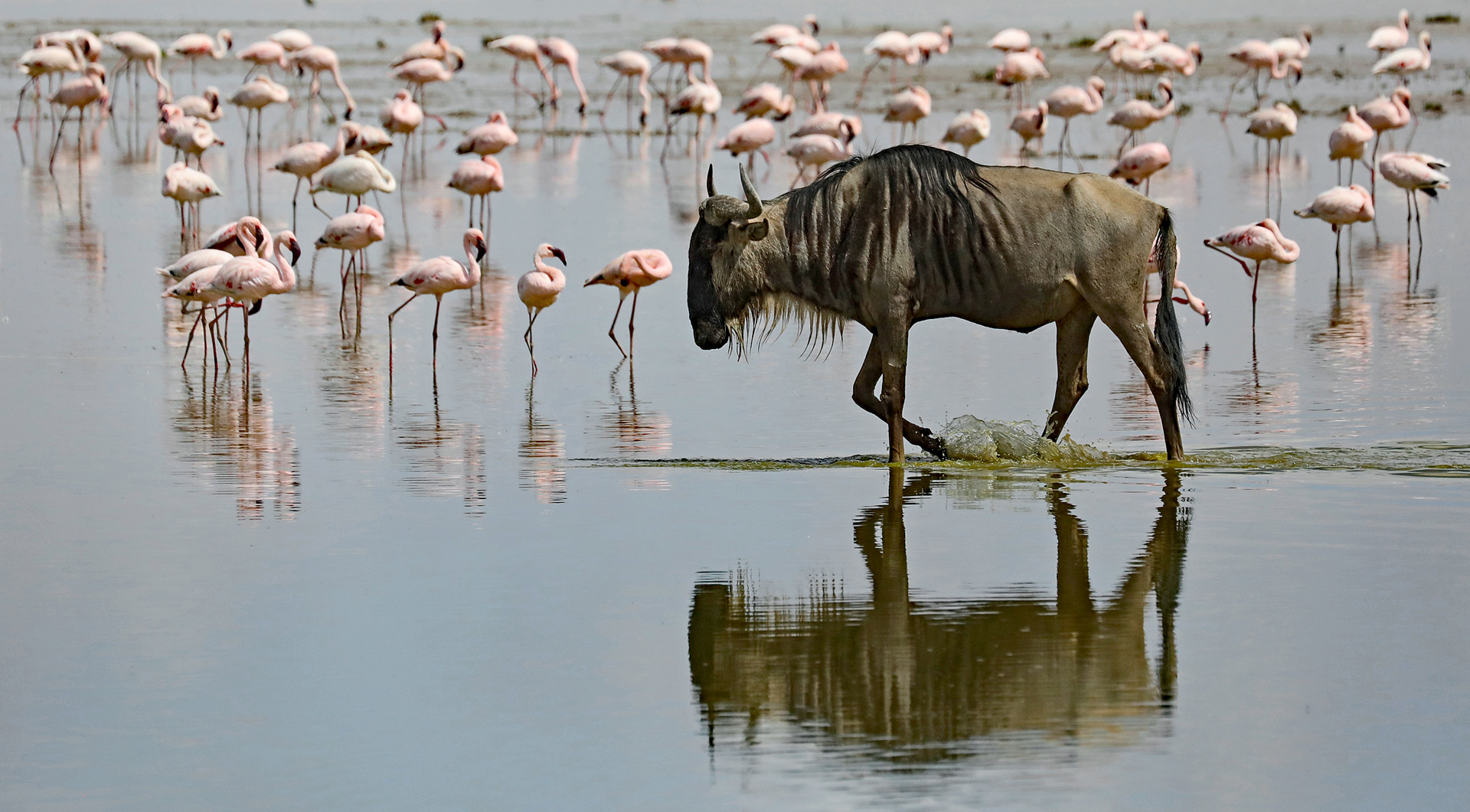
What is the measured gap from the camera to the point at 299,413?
10.6 metres

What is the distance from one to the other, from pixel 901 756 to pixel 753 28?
41.3m

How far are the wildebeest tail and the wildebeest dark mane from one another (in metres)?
0.82

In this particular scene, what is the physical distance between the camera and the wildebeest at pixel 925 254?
9.13m

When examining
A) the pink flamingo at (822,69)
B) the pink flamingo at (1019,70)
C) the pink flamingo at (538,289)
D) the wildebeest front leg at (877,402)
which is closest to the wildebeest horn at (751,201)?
the wildebeest front leg at (877,402)

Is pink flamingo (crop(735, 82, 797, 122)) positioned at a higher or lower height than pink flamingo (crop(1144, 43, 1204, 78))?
lower

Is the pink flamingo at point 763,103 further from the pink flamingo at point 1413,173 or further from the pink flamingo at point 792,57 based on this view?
the pink flamingo at point 1413,173

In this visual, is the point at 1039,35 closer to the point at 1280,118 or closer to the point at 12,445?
the point at 1280,118

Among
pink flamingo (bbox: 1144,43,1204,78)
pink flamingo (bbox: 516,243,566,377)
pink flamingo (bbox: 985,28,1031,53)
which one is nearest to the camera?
pink flamingo (bbox: 516,243,566,377)

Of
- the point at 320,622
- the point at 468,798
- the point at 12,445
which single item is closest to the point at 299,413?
the point at 12,445

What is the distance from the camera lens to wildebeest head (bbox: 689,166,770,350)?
9.13m

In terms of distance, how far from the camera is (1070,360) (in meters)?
9.49

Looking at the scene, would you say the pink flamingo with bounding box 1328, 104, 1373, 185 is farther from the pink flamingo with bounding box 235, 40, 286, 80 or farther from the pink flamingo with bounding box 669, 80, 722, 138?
the pink flamingo with bounding box 235, 40, 286, 80

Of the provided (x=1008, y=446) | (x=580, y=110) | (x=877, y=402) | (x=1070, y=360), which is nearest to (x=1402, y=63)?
(x=580, y=110)

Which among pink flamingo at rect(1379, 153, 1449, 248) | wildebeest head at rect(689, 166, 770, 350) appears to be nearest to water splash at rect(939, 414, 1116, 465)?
wildebeest head at rect(689, 166, 770, 350)
